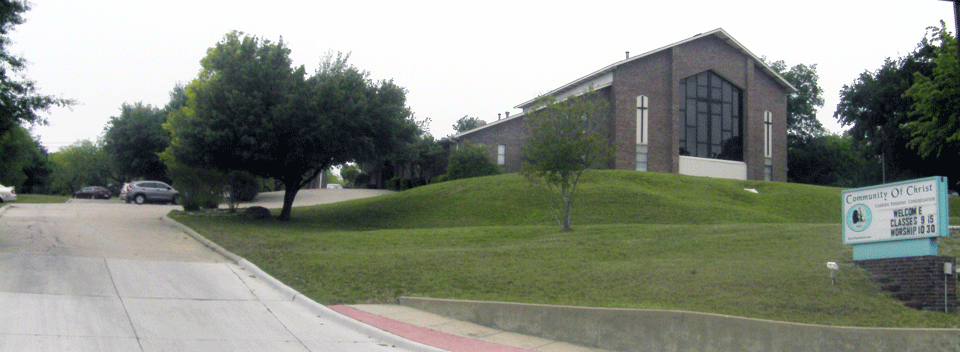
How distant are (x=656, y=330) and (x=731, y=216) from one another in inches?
771

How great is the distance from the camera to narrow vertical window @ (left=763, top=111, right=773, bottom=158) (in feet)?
164

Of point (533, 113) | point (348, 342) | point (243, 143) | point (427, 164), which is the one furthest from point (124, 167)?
point (348, 342)

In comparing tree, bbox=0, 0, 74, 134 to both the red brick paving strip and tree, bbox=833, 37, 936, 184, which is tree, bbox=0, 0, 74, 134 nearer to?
the red brick paving strip

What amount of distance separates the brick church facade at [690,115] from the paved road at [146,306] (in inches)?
1204

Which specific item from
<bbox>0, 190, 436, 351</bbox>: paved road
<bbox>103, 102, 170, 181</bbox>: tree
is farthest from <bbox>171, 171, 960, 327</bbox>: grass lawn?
<bbox>103, 102, 170, 181</bbox>: tree

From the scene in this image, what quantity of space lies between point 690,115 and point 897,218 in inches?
1462

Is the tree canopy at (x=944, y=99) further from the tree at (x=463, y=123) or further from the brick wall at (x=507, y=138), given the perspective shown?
the tree at (x=463, y=123)

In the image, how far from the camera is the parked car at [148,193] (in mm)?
41562

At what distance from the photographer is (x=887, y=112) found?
40969mm

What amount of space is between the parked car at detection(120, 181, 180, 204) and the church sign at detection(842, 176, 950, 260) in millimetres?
38350

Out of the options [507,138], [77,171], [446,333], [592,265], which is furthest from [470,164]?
[77,171]

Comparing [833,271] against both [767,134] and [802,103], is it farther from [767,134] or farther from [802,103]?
[802,103]

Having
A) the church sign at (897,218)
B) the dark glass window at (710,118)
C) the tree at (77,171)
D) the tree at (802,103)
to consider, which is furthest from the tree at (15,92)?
the tree at (77,171)

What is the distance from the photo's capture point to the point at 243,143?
25609 mm
